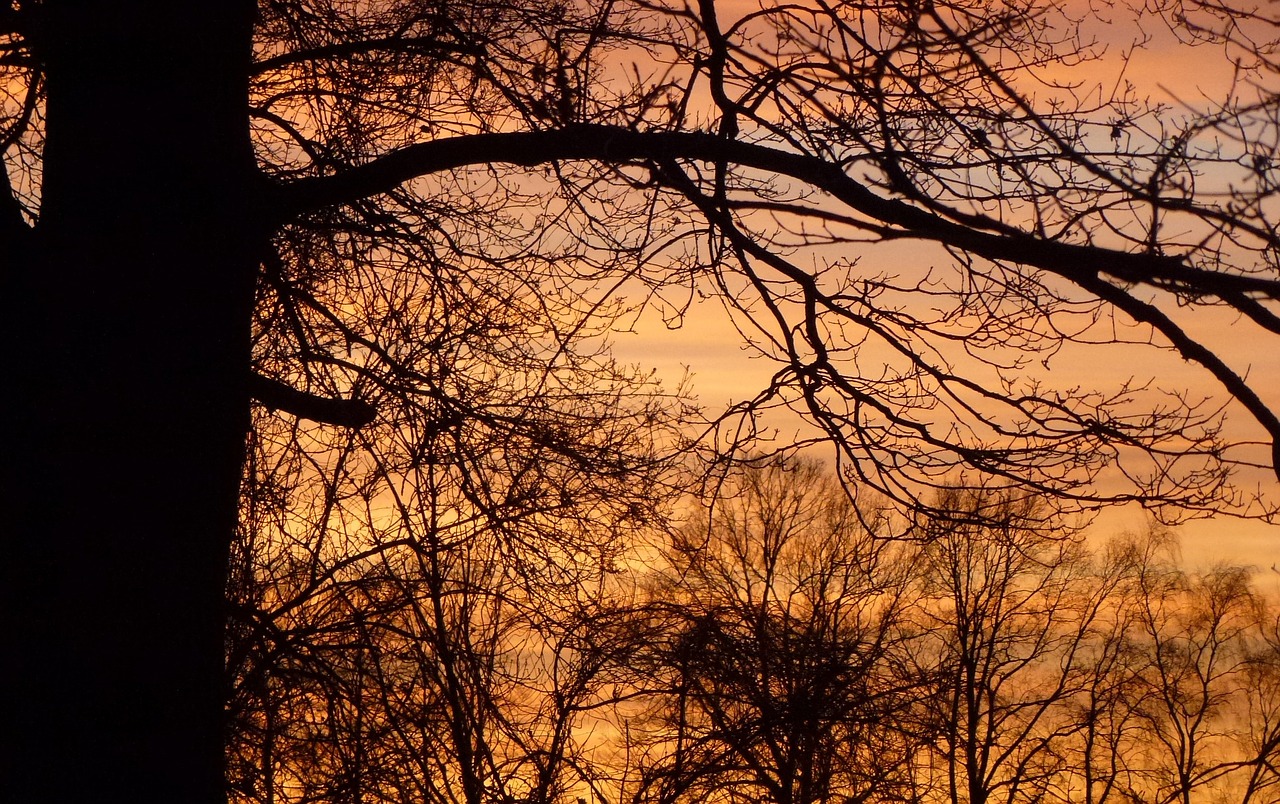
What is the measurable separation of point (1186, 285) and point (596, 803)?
668cm

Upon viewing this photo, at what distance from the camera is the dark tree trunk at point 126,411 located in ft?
12.5

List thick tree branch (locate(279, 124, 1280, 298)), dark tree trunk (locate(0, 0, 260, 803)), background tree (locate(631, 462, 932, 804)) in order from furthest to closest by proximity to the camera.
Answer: background tree (locate(631, 462, 932, 804)) < thick tree branch (locate(279, 124, 1280, 298)) < dark tree trunk (locate(0, 0, 260, 803))

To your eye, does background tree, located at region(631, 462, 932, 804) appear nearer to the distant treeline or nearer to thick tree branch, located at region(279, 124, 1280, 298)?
the distant treeline

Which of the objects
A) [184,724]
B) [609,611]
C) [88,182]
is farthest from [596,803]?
[88,182]

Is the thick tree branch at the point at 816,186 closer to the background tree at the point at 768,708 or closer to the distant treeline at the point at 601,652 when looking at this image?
the distant treeline at the point at 601,652

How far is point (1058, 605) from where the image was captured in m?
20.5

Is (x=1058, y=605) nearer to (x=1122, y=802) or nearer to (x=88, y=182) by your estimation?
(x=1122, y=802)

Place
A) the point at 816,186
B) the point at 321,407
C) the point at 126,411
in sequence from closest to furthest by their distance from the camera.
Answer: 1. the point at 126,411
2. the point at 816,186
3. the point at 321,407

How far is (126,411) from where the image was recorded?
13.1 ft

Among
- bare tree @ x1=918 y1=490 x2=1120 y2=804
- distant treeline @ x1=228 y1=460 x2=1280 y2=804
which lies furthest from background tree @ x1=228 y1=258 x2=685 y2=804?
bare tree @ x1=918 y1=490 x2=1120 y2=804

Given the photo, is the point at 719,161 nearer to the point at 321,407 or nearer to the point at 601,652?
the point at 321,407

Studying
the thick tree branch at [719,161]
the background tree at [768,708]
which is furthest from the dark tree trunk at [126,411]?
the background tree at [768,708]

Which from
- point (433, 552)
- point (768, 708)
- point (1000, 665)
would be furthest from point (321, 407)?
point (1000, 665)

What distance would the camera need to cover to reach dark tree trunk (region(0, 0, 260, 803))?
381 centimetres
